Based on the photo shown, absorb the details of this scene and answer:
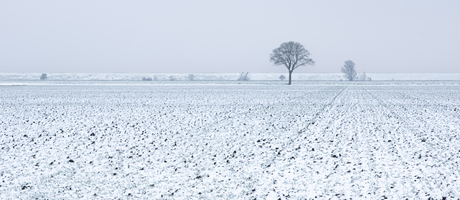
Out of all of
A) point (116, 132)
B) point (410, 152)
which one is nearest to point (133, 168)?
point (116, 132)

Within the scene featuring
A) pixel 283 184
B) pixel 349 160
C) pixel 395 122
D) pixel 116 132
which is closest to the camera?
pixel 283 184

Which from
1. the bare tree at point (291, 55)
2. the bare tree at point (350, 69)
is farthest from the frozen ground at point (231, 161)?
the bare tree at point (350, 69)

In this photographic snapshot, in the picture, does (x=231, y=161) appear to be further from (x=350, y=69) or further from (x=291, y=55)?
(x=350, y=69)

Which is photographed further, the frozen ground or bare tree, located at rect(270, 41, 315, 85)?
bare tree, located at rect(270, 41, 315, 85)

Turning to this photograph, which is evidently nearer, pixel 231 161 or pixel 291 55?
pixel 231 161

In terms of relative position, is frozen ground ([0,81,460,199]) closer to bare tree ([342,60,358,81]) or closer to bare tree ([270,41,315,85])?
bare tree ([270,41,315,85])

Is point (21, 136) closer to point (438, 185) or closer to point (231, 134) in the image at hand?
point (231, 134)

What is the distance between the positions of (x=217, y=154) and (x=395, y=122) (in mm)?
8649

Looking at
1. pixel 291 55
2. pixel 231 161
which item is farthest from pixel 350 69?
pixel 231 161

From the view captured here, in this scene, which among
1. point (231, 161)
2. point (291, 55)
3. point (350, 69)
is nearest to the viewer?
point (231, 161)

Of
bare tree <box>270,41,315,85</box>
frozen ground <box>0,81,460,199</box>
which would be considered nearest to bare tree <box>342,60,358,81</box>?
bare tree <box>270,41,315,85</box>

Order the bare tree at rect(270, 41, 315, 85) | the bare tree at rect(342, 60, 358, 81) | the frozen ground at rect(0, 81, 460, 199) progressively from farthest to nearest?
the bare tree at rect(342, 60, 358, 81)
the bare tree at rect(270, 41, 315, 85)
the frozen ground at rect(0, 81, 460, 199)

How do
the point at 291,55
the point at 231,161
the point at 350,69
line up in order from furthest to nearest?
the point at 350,69, the point at 291,55, the point at 231,161

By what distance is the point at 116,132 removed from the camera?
12211 millimetres
